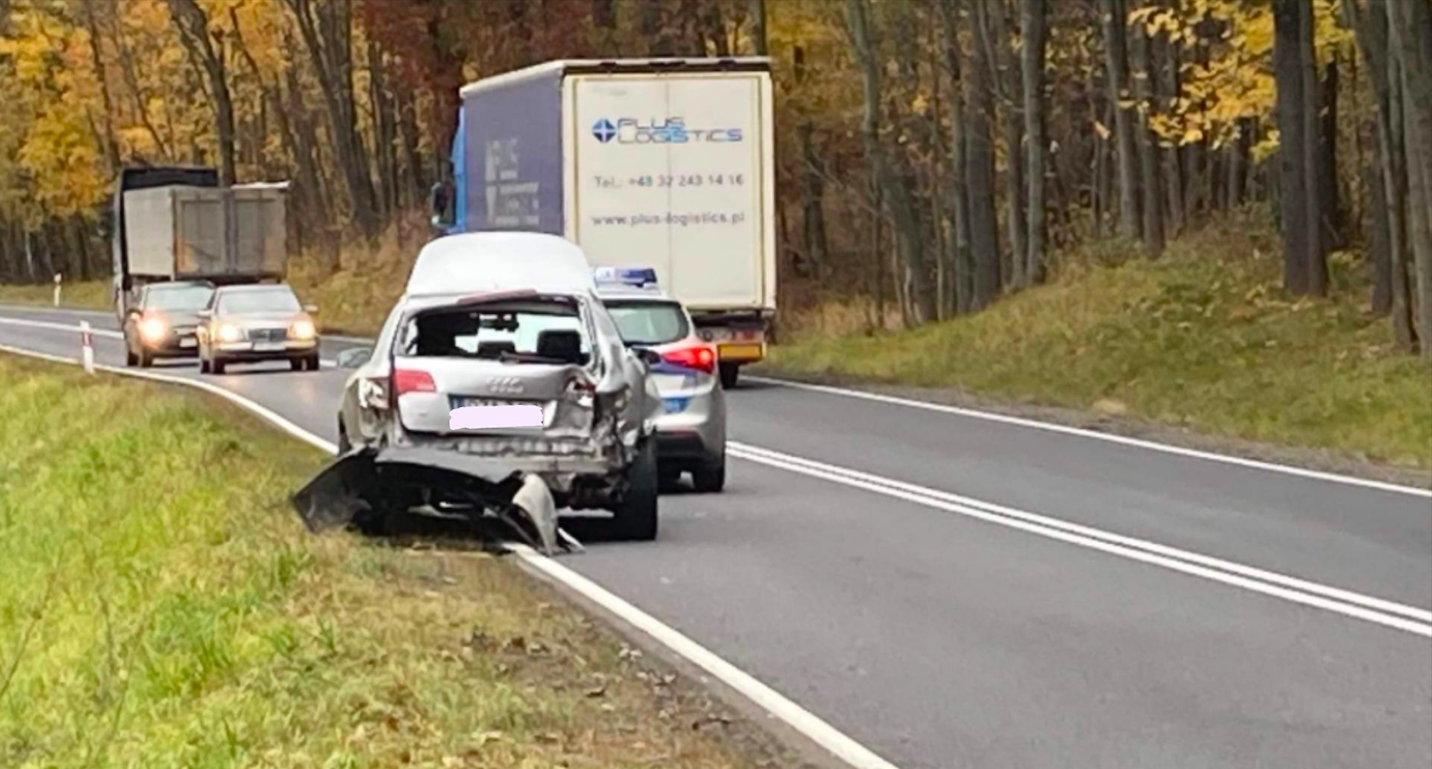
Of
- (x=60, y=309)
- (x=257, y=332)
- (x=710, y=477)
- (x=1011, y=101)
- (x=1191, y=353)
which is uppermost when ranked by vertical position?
(x=1011, y=101)

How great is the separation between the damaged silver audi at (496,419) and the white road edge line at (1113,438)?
6362 mm

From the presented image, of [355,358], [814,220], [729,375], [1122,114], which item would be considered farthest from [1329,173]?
[814,220]

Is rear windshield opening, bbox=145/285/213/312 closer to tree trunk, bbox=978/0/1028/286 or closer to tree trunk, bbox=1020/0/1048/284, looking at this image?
tree trunk, bbox=1020/0/1048/284

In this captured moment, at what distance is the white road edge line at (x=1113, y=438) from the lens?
19.6 meters

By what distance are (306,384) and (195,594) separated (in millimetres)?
21849

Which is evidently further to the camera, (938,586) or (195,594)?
(938,586)

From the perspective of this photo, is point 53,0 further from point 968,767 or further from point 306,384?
point 968,767

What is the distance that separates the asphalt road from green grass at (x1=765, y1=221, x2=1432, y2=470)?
11.5 feet

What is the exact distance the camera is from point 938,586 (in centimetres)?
1409

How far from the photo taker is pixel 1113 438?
78.1 feet

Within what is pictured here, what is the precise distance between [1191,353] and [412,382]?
16.7 metres

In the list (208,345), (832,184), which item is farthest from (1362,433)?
(832,184)

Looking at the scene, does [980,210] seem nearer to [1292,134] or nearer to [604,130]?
[1292,134]

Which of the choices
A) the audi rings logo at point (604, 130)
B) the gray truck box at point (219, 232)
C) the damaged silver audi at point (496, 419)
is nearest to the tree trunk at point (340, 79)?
the gray truck box at point (219, 232)
